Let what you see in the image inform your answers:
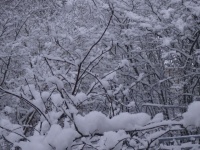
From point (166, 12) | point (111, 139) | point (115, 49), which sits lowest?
point (111, 139)

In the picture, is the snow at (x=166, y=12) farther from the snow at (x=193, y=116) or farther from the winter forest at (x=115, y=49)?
the snow at (x=193, y=116)

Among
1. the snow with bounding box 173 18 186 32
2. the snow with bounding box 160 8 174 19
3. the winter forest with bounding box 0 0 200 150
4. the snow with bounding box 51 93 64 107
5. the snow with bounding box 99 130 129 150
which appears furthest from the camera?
the winter forest with bounding box 0 0 200 150

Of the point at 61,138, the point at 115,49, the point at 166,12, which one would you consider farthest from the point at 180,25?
the point at 61,138

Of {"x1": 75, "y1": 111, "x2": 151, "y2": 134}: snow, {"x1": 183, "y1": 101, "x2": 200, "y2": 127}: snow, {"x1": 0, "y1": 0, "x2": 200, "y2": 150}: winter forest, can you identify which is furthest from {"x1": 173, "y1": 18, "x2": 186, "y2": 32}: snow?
{"x1": 183, "y1": 101, "x2": 200, "y2": 127}: snow

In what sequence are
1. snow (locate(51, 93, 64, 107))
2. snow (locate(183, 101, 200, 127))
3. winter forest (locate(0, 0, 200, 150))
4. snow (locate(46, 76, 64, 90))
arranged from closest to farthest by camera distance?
snow (locate(183, 101, 200, 127)) → snow (locate(51, 93, 64, 107)) → snow (locate(46, 76, 64, 90)) → winter forest (locate(0, 0, 200, 150))

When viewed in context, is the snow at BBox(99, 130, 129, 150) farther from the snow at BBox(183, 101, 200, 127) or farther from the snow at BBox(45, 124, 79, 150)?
the snow at BBox(183, 101, 200, 127)

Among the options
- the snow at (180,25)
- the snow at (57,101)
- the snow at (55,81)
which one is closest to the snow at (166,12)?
the snow at (180,25)

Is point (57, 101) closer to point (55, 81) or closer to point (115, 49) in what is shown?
point (55, 81)

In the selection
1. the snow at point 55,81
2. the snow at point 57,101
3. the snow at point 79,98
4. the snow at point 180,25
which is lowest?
the snow at point 57,101

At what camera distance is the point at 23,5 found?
7906 mm

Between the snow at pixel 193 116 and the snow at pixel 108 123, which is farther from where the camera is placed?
the snow at pixel 108 123

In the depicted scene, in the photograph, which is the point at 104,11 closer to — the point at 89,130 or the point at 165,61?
the point at 165,61

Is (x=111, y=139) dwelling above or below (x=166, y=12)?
below

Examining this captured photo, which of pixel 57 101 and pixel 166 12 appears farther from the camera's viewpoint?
pixel 166 12
